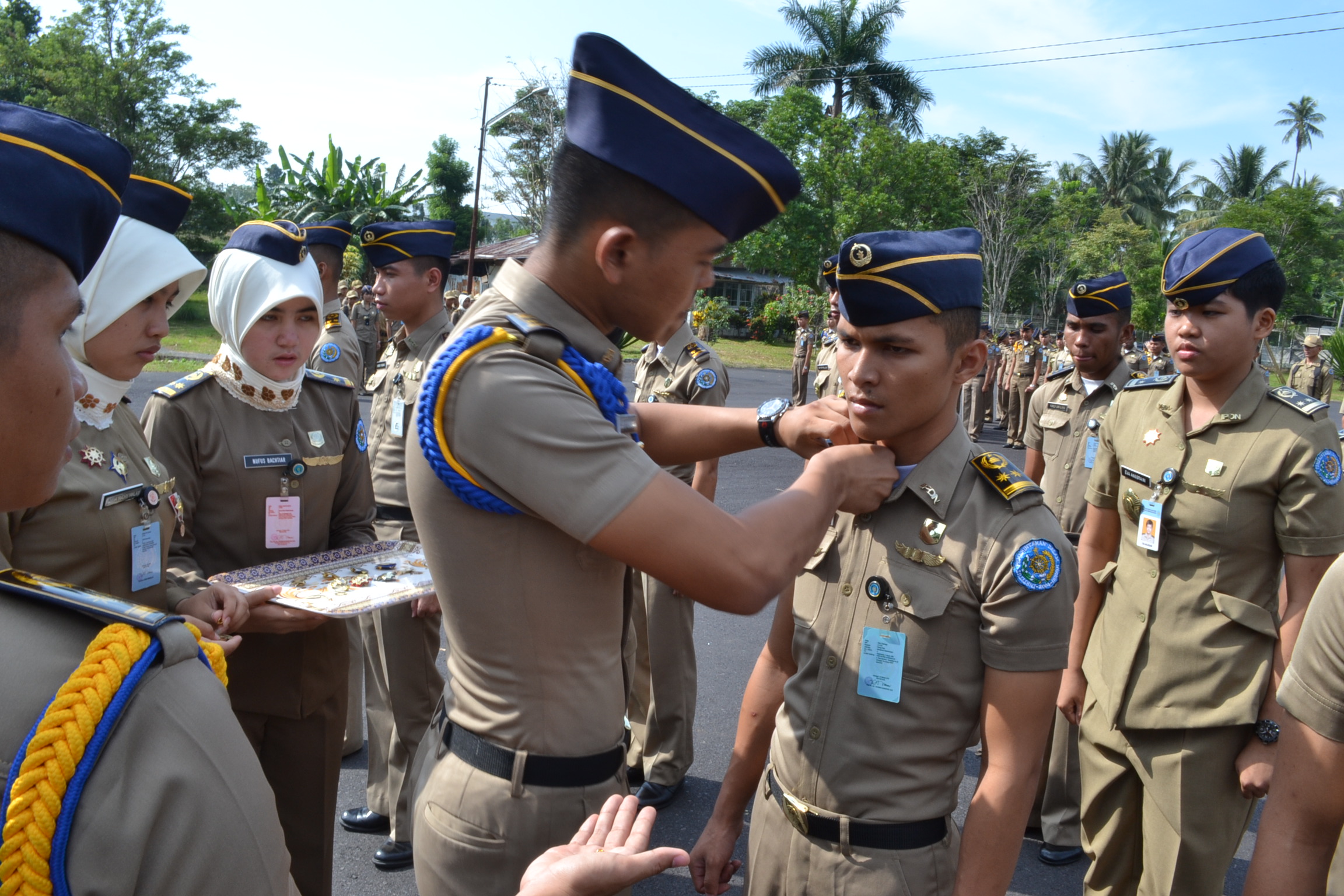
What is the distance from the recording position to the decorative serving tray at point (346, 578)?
8.16 feet

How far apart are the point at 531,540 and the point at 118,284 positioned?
163cm

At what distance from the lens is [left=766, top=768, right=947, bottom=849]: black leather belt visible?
1.92m

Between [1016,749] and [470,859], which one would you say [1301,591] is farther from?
[470,859]

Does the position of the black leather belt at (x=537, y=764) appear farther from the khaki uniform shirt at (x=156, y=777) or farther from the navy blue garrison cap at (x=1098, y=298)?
the navy blue garrison cap at (x=1098, y=298)

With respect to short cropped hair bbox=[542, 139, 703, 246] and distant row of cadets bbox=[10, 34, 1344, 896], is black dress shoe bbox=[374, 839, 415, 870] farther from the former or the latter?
short cropped hair bbox=[542, 139, 703, 246]

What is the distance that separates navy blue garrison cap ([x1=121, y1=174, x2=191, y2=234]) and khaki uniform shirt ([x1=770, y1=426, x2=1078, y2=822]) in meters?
2.13

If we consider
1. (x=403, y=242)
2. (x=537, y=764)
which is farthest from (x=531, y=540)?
(x=403, y=242)

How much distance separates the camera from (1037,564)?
1.86 m

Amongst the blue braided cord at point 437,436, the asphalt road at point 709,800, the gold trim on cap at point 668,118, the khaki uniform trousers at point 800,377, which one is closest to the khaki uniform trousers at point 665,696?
the asphalt road at point 709,800

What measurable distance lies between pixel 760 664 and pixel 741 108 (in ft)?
132

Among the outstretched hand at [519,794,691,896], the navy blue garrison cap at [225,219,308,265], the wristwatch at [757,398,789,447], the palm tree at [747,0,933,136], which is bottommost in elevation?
the outstretched hand at [519,794,691,896]

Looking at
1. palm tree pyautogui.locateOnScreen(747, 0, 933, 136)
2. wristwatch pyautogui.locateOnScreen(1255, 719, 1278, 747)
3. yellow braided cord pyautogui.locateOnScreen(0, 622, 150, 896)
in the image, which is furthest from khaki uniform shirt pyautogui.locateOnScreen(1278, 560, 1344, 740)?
palm tree pyautogui.locateOnScreen(747, 0, 933, 136)

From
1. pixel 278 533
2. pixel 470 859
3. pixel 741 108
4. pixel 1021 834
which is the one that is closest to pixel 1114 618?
pixel 1021 834

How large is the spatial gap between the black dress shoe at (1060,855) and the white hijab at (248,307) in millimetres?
3711
